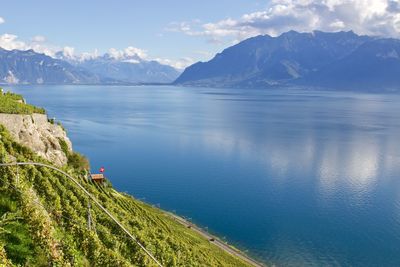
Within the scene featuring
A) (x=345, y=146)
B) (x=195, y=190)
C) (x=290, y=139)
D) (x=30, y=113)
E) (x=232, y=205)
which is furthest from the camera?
(x=290, y=139)

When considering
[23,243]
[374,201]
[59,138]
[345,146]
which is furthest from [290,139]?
[23,243]

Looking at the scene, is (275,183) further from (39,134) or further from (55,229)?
(55,229)

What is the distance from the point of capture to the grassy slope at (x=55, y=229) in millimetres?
23297

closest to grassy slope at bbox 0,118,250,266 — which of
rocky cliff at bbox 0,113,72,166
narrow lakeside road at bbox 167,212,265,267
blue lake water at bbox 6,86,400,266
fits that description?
A: rocky cliff at bbox 0,113,72,166

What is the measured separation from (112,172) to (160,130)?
7075 cm

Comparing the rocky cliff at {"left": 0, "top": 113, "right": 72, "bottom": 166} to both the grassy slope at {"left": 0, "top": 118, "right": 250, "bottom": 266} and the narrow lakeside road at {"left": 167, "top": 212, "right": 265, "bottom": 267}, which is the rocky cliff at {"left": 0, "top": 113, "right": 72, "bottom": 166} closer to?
the grassy slope at {"left": 0, "top": 118, "right": 250, "bottom": 266}

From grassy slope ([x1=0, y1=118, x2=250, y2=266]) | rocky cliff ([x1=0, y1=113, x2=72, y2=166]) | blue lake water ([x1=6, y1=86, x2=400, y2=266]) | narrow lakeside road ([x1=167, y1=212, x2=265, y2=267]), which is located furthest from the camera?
blue lake water ([x1=6, y1=86, x2=400, y2=266])

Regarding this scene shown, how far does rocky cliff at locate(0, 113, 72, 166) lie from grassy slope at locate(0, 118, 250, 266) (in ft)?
19.8

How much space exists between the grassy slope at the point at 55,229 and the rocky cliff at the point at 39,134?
602cm

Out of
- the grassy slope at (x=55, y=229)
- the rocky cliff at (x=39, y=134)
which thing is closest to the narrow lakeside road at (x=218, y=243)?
the grassy slope at (x=55, y=229)

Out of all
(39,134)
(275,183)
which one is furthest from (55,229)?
(275,183)

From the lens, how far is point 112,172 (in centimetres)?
11012

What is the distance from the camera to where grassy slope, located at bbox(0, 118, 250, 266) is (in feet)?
76.4

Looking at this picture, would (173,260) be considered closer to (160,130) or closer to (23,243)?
(23,243)
